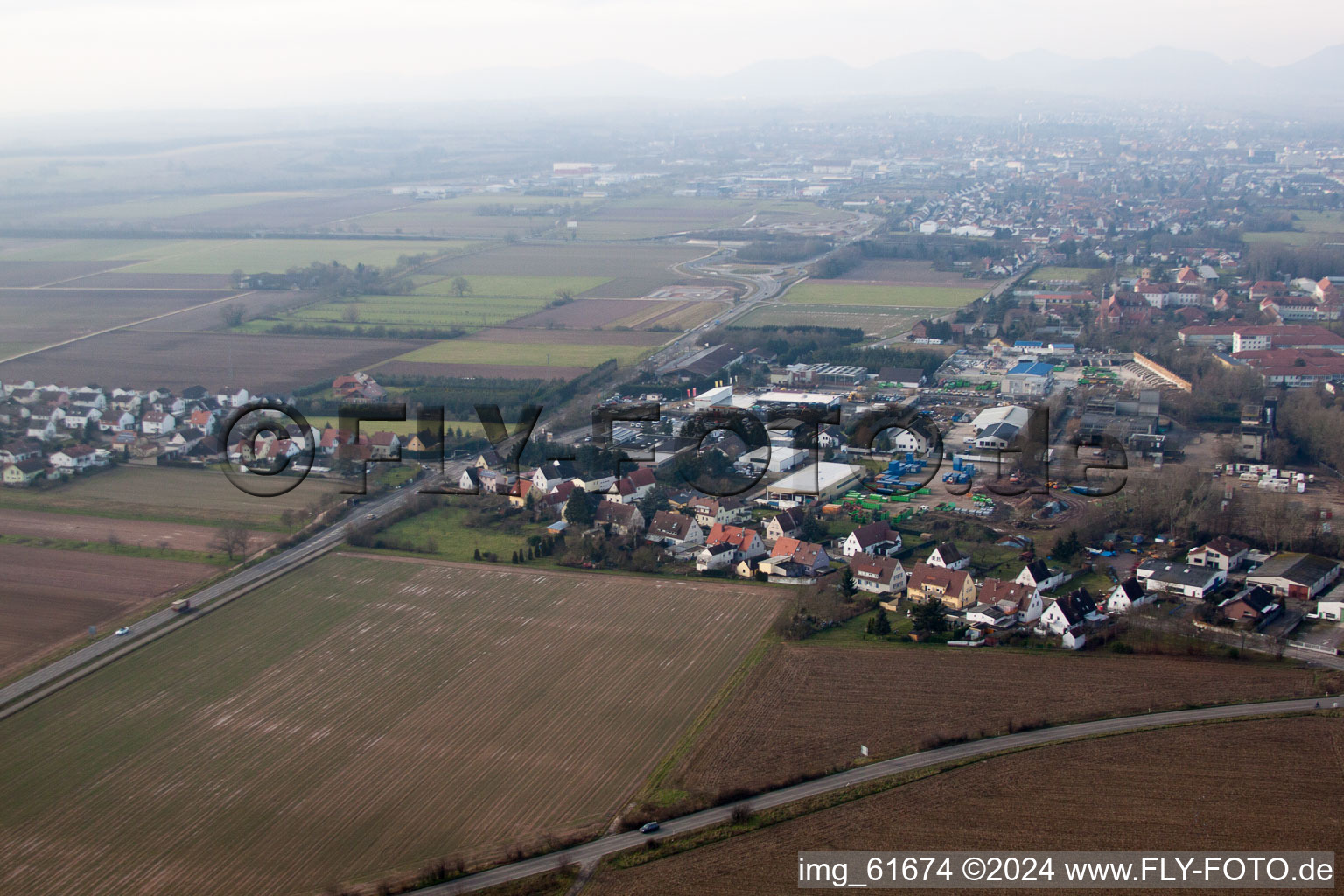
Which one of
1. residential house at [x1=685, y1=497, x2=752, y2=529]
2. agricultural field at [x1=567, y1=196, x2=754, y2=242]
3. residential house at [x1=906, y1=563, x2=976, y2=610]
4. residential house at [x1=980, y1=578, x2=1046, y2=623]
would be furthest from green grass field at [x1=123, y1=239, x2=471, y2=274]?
residential house at [x1=980, y1=578, x2=1046, y2=623]

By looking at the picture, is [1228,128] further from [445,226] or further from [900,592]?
[900,592]

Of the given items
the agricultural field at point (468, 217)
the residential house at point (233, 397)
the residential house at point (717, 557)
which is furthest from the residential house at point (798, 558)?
the agricultural field at point (468, 217)

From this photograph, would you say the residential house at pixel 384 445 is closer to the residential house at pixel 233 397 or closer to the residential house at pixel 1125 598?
the residential house at pixel 233 397

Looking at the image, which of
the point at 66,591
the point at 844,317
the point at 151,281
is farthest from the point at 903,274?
the point at 66,591

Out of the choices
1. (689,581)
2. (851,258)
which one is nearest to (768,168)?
(851,258)

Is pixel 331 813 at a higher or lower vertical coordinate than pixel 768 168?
lower
